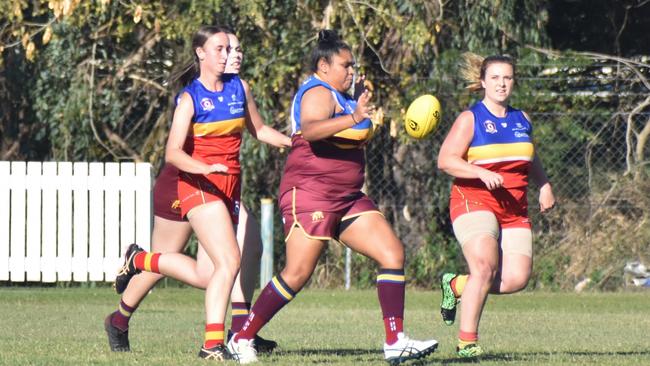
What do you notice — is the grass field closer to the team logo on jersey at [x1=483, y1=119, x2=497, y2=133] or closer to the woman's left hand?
the woman's left hand

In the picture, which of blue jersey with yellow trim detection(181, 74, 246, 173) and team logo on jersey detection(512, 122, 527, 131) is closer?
blue jersey with yellow trim detection(181, 74, 246, 173)

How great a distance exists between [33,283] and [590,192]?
6724mm

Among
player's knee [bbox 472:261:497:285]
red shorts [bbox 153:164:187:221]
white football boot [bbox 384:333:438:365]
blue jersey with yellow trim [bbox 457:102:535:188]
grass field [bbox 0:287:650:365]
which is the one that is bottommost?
grass field [bbox 0:287:650:365]

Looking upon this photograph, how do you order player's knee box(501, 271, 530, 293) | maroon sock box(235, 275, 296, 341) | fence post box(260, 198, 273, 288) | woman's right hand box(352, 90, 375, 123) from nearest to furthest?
1. woman's right hand box(352, 90, 375, 123)
2. maroon sock box(235, 275, 296, 341)
3. player's knee box(501, 271, 530, 293)
4. fence post box(260, 198, 273, 288)

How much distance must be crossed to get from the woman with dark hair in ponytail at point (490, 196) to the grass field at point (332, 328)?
1.39ft

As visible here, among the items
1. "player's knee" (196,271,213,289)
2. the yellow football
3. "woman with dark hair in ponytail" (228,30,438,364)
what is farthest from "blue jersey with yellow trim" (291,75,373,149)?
"player's knee" (196,271,213,289)

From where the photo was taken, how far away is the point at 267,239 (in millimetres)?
14883

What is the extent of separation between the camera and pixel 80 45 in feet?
51.4

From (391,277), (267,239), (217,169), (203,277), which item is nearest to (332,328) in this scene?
(203,277)

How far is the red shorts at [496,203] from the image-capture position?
7.69m

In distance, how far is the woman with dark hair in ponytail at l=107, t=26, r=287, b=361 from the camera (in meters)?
7.27

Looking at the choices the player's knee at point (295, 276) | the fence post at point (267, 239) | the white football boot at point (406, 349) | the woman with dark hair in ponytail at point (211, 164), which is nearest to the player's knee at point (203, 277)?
the woman with dark hair in ponytail at point (211, 164)

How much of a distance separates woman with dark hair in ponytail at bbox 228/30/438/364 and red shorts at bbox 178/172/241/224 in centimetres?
42

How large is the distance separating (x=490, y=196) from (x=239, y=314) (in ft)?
5.57
